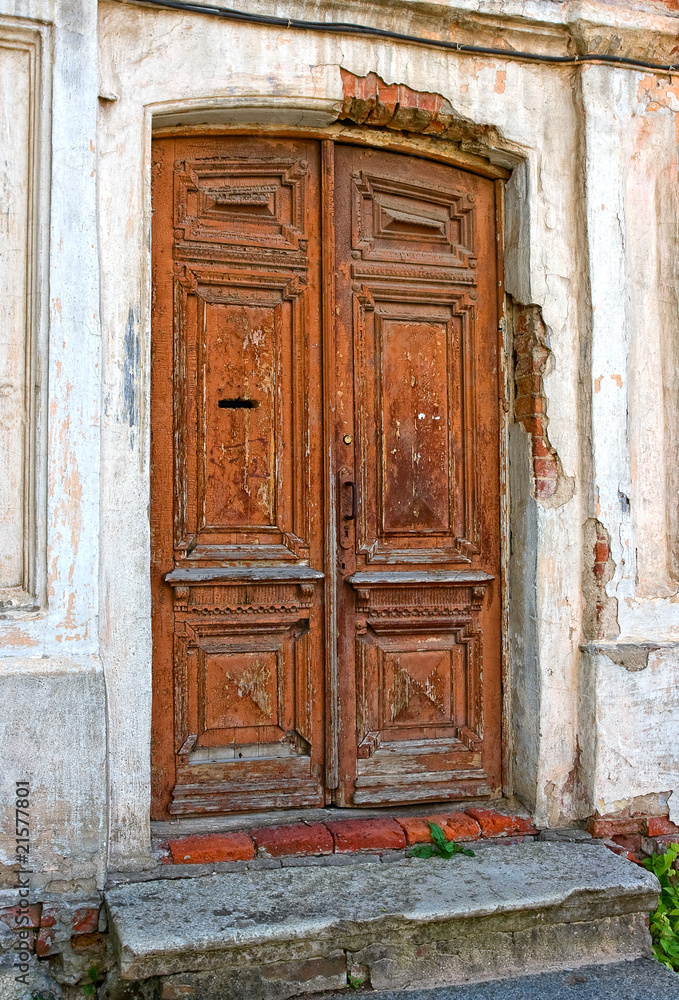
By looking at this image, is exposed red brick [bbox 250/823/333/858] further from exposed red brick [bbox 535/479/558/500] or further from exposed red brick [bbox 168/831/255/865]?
exposed red brick [bbox 535/479/558/500]

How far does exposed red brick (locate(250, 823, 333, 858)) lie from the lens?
330 centimetres

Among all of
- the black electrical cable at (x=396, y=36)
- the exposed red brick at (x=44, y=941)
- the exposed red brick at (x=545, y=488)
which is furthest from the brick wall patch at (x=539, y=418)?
the exposed red brick at (x=44, y=941)

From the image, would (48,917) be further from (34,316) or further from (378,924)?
(34,316)

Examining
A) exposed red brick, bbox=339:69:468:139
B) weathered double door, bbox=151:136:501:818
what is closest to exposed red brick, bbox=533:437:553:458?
weathered double door, bbox=151:136:501:818

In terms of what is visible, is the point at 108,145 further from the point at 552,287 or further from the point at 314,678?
the point at 314,678

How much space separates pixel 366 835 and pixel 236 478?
Answer: 5.03 feet

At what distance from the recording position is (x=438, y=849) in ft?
11.2

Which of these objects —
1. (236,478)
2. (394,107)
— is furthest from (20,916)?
(394,107)

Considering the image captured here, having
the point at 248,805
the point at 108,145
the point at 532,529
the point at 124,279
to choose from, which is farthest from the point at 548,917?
the point at 108,145

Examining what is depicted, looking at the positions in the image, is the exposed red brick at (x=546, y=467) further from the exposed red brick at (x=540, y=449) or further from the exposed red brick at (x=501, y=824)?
the exposed red brick at (x=501, y=824)

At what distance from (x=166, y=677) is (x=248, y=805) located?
2.05 ft

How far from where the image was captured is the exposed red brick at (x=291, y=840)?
3.30m

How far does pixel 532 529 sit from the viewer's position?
3.74m

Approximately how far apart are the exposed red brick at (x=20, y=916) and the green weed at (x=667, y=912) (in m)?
2.23
